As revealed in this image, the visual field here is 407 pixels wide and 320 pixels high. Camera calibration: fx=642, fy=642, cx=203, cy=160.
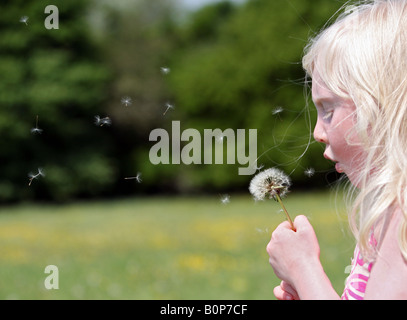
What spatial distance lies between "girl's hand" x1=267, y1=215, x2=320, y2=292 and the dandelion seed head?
106 millimetres

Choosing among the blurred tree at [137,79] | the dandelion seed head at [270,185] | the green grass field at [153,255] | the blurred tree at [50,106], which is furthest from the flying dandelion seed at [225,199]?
the blurred tree at [137,79]

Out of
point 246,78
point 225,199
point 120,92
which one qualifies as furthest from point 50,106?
point 225,199

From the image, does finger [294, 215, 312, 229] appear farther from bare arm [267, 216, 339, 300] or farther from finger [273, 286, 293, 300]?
finger [273, 286, 293, 300]

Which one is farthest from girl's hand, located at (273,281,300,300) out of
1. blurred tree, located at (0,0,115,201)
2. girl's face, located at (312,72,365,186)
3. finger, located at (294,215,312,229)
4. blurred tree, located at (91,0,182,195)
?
blurred tree, located at (91,0,182,195)

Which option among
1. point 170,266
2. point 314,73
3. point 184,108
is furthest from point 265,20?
point 314,73

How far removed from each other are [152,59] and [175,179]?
14.1ft

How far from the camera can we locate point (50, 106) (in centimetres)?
2039

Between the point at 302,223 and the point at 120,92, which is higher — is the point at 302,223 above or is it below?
below

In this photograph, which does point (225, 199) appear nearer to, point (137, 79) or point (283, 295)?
point (283, 295)

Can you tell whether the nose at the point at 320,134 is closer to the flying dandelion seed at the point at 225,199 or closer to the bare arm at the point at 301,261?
the bare arm at the point at 301,261

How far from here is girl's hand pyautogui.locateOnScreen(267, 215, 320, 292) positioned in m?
1.23

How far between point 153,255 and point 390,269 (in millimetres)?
6367
